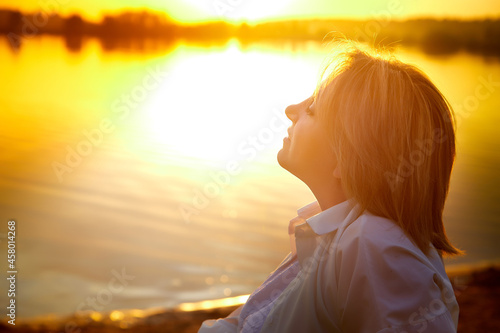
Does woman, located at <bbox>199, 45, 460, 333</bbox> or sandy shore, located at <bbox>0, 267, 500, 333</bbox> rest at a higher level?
A: woman, located at <bbox>199, 45, 460, 333</bbox>

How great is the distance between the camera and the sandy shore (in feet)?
14.7

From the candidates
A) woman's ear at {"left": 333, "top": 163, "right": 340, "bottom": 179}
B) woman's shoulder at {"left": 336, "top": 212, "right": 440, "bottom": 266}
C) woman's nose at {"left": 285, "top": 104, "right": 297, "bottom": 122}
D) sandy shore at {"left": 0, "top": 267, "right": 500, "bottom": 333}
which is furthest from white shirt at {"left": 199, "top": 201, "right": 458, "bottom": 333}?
sandy shore at {"left": 0, "top": 267, "right": 500, "bottom": 333}

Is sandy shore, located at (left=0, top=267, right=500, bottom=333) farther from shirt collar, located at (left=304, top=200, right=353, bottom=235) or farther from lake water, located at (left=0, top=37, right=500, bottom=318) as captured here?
shirt collar, located at (left=304, top=200, right=353, bottom=235)

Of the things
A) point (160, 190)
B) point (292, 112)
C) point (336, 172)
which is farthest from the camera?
point (160, 190)

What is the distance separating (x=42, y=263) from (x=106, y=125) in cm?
969

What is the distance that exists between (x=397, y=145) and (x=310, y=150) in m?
0.25

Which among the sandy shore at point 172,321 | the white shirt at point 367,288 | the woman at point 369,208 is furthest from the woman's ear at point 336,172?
the sandy shore at point 172,321

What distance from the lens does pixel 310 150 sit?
1.55 metres

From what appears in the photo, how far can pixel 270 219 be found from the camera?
10.3 metres

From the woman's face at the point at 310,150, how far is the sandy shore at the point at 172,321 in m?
3.13

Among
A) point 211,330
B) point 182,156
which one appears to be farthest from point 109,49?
point 211,330

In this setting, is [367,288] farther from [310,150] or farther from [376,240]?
[310,150]

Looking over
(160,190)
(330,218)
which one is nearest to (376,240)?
(330,218)

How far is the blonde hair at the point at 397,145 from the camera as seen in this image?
1.38 meters
